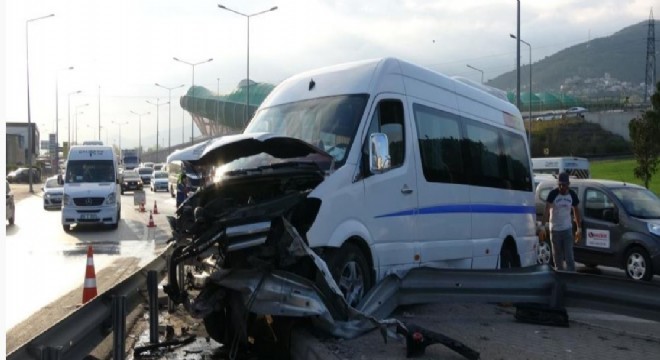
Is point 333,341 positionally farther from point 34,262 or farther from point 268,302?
point 34,262

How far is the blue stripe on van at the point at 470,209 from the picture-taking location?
7961 millimetres

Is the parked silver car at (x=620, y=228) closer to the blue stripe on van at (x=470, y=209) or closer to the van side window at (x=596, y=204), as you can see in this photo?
the van side window at (x=596, y=204)

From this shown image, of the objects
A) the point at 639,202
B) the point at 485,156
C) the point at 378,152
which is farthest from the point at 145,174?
the point at 378,152

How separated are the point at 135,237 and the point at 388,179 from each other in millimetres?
14783

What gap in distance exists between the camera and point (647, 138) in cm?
2573

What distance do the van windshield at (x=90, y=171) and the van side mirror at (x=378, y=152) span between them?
18.4 m

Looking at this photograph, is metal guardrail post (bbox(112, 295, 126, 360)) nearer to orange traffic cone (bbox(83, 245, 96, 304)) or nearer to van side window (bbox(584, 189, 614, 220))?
orange traffic cone (bbox(83, 245, 96, 304))

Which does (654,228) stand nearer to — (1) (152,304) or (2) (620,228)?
(2) (620,228)

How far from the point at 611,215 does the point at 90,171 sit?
17.2 m

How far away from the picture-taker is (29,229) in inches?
930

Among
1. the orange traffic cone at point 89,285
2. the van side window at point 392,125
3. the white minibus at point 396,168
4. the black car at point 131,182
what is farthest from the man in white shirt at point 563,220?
the black car at point 131,182

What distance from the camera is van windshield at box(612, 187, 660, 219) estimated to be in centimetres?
1317

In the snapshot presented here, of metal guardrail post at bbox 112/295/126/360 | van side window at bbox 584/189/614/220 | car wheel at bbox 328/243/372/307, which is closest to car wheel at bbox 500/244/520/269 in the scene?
van side window at bbox 584/189/614/220

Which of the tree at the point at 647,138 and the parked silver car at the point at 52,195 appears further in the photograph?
the parked silver car at the point at 52,195
